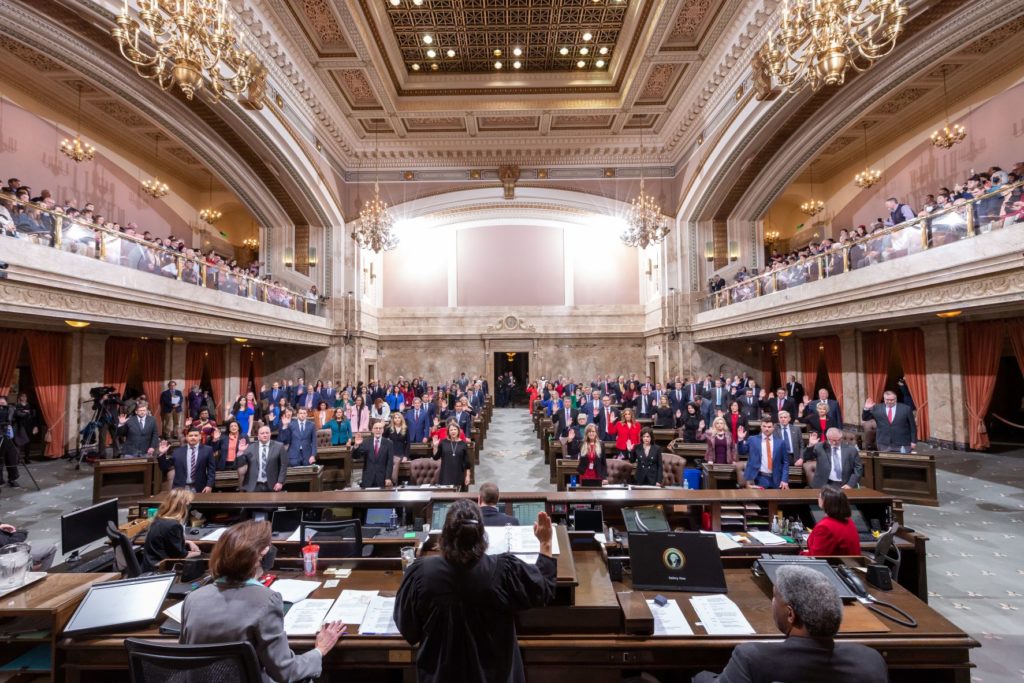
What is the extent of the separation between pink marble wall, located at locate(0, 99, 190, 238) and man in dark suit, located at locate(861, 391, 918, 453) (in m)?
17.9

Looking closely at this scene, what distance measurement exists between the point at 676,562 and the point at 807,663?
106 centimetres

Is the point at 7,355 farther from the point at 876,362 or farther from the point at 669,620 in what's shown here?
the point at 876,362

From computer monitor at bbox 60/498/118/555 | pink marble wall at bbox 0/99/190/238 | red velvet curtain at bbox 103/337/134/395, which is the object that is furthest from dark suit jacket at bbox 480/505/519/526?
pink marble wall at bbox 0/99/190/238

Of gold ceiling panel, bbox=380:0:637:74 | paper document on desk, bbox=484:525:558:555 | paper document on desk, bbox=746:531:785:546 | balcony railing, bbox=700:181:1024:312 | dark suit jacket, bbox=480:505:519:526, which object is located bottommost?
paper document on desk, bbox=746:531:785:546

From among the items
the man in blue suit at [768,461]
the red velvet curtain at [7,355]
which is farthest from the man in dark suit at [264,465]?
the red velvet curtain at [7,355]

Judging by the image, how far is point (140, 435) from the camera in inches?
299

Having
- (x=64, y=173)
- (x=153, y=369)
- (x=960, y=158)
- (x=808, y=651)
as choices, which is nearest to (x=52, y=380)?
(x=153, y=369)

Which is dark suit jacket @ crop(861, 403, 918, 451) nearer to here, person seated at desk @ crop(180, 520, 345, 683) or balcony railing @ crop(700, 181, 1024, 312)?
balcony railing @ crop(700, 181, 1024, 312)

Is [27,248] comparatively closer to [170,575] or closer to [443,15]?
[170,575]

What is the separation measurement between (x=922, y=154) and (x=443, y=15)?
520 inches

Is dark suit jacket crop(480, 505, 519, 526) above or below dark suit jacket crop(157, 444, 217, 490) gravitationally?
above

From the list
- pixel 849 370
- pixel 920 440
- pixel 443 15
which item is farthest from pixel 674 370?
pixel 443 15

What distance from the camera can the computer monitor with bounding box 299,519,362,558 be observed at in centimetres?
322

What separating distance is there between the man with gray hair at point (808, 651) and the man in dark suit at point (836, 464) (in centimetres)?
440
